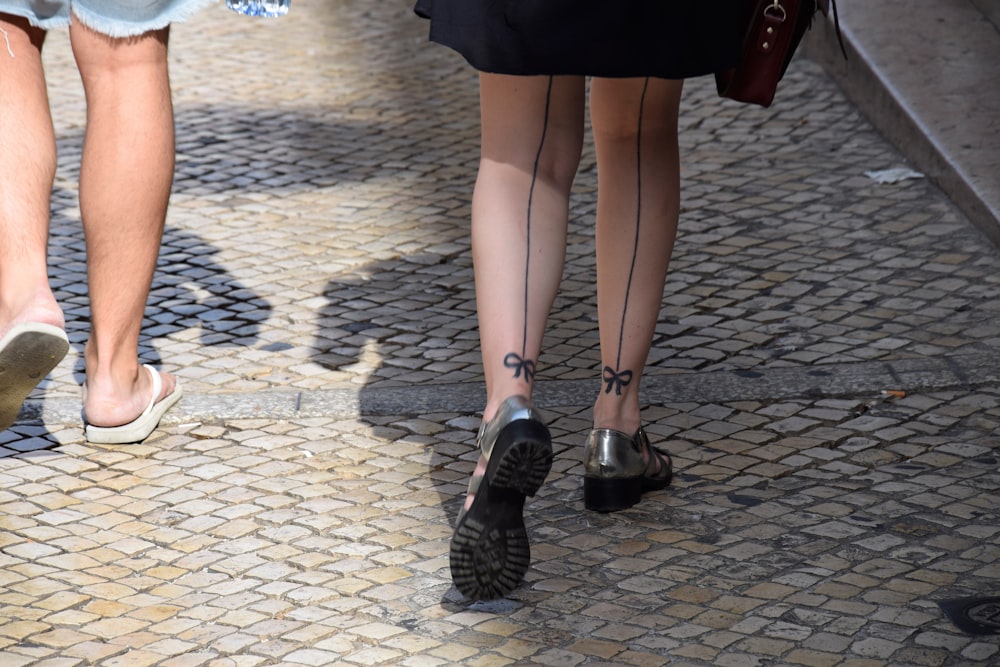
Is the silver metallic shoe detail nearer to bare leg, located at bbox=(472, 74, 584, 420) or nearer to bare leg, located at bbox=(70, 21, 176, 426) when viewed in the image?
bare leg, located at bbox=(472, 74, 584, 420)

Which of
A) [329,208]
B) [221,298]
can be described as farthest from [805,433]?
[329,208]

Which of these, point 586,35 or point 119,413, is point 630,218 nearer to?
point 586,35

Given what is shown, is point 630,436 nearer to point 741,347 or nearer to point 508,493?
point 508,493

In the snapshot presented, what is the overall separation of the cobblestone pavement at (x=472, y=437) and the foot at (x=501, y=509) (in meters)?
0.10

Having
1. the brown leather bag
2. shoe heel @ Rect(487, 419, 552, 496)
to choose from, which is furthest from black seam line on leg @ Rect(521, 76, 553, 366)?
the brown leather bag

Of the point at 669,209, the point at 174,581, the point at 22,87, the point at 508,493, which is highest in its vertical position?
the point at 22,87

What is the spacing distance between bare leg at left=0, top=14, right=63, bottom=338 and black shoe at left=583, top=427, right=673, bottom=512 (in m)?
1.19

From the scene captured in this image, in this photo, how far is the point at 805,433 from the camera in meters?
3.23

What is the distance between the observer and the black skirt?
2455 millimetres

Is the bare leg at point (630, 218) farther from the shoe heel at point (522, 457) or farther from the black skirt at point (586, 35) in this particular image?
the shoe heel at point (522, 457)

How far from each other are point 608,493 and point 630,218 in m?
0.56

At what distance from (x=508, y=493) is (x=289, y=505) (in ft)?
2.29

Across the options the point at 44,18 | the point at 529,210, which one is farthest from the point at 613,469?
the point at 44,18

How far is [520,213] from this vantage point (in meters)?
2.65
